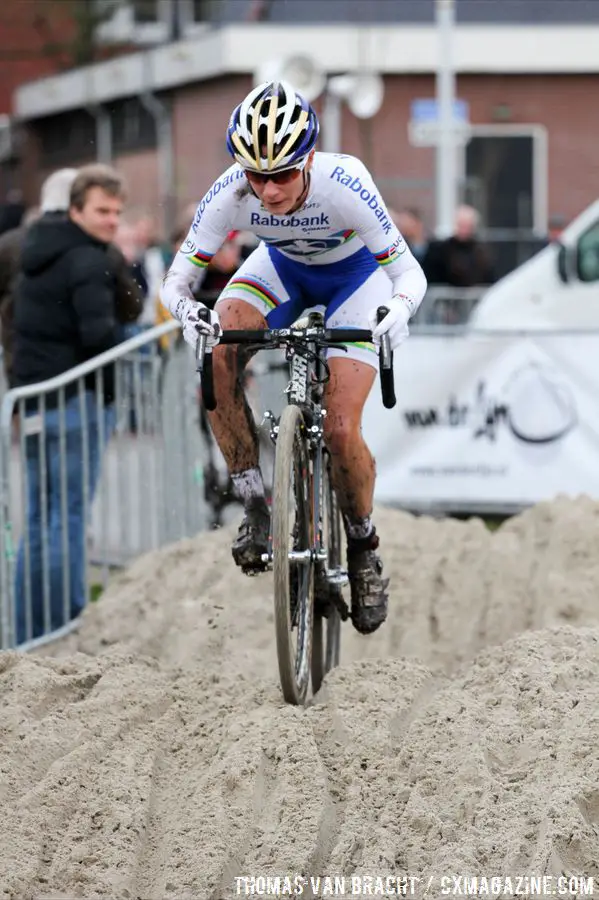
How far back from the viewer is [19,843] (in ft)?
17.2

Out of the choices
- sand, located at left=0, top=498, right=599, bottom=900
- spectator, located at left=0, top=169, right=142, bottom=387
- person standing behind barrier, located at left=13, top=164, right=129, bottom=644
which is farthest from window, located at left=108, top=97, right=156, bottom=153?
sand, located at left=0, top=498, right=599, bottom=900

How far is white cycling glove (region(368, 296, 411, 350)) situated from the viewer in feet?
21.2

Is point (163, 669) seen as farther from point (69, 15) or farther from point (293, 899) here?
point (69, 15)

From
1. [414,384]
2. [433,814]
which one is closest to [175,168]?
[414,384]

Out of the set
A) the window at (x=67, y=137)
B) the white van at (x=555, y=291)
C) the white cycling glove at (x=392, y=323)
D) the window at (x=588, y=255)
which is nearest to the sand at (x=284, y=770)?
the white cycling glove at (x=392, y=323)

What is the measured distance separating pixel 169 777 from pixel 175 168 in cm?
2885

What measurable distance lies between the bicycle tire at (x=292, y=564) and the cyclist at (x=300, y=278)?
0.20 m

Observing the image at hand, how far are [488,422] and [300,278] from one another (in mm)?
6030

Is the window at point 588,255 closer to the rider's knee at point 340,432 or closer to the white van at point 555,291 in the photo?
the white van at point 555,291

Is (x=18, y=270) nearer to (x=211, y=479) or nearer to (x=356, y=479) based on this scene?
(x=211, y=479)

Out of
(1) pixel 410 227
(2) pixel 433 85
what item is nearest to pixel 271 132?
(1) pixel 410 227

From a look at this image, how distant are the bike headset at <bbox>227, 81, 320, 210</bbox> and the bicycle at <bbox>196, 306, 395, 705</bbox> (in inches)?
26.2

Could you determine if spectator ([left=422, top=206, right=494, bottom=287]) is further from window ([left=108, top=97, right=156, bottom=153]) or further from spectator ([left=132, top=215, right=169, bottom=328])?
window ([left=108, top=97, right=156, bottom=153])

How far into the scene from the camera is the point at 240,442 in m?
7.05
